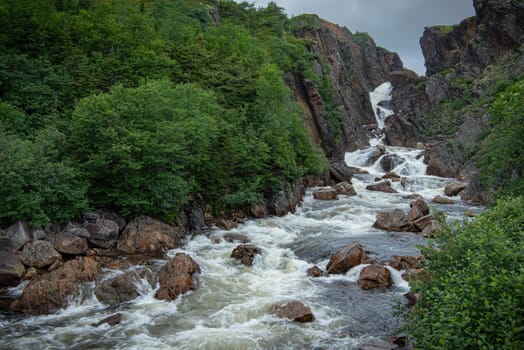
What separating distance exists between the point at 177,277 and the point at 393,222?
1653cm

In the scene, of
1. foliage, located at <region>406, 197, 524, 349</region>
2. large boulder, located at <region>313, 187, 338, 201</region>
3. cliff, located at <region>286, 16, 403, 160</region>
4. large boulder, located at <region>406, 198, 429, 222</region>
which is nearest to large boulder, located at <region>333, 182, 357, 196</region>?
large boulder, located at <region>313, 187, 338, 201</region>

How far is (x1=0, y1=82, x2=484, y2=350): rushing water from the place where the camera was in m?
12.9

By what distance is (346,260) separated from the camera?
1931cm

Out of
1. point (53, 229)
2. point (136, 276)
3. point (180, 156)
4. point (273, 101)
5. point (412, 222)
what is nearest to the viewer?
point (136, 276)

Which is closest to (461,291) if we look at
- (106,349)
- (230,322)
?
(230,322)

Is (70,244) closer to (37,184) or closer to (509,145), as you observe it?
(37,184)

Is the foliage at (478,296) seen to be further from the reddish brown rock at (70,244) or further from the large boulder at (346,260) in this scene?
the reddish brown rock at (70,244)

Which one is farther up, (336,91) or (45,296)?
(336,91)

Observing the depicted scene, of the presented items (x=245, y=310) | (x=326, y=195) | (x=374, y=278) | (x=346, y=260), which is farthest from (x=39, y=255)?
(x=326, y=195)

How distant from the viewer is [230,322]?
1427 centimetres

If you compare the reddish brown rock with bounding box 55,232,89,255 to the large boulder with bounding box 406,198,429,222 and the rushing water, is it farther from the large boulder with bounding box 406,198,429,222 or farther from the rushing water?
the large boulder with bounding box 406,198,429,222

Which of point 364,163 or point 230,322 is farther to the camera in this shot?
point 364,163

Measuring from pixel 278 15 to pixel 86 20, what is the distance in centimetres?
4847

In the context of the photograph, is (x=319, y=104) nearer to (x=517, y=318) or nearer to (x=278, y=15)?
(x=278, y=15)
